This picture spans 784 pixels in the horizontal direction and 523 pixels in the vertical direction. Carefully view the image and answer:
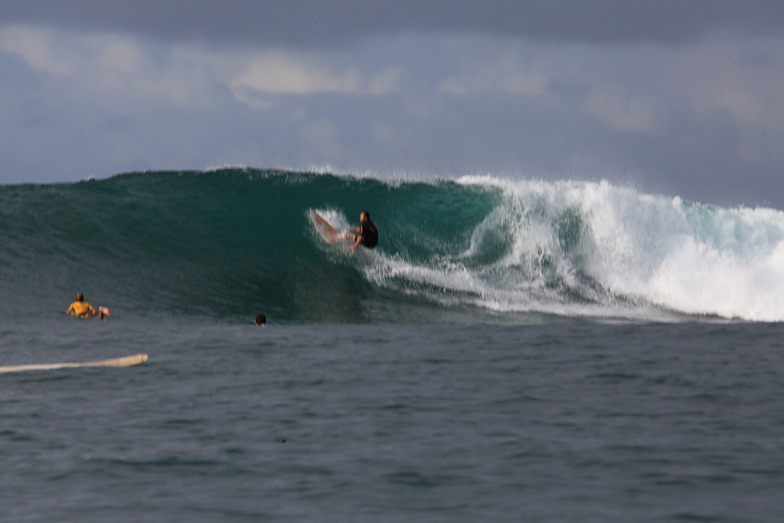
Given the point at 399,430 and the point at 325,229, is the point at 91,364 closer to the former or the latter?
the point at 399,430

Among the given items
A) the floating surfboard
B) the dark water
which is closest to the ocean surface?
the dark water

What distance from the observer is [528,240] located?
22766 mm

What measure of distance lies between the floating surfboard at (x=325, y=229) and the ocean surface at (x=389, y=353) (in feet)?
1.05

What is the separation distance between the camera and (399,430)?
26.8 ft

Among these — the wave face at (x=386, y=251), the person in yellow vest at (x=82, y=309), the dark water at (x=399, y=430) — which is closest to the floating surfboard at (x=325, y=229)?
the wave face at (x=386, y=251)

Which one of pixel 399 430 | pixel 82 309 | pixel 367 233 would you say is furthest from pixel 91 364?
pixel 367 233

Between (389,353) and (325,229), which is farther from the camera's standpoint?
(325,229)

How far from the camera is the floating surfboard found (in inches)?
858

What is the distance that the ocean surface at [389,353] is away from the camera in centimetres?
663

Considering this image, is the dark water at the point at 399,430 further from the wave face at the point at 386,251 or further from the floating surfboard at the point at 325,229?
the floating surfboard at the point at 325,229

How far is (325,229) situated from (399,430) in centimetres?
1428

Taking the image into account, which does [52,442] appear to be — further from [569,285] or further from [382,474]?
[569,285]

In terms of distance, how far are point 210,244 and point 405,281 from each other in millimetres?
4315

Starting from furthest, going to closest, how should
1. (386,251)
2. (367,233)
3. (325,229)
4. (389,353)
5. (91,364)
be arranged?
1. (325,229)
2. (386,251)
3. (367,233)
4. (389,353)
5. (91,364)
